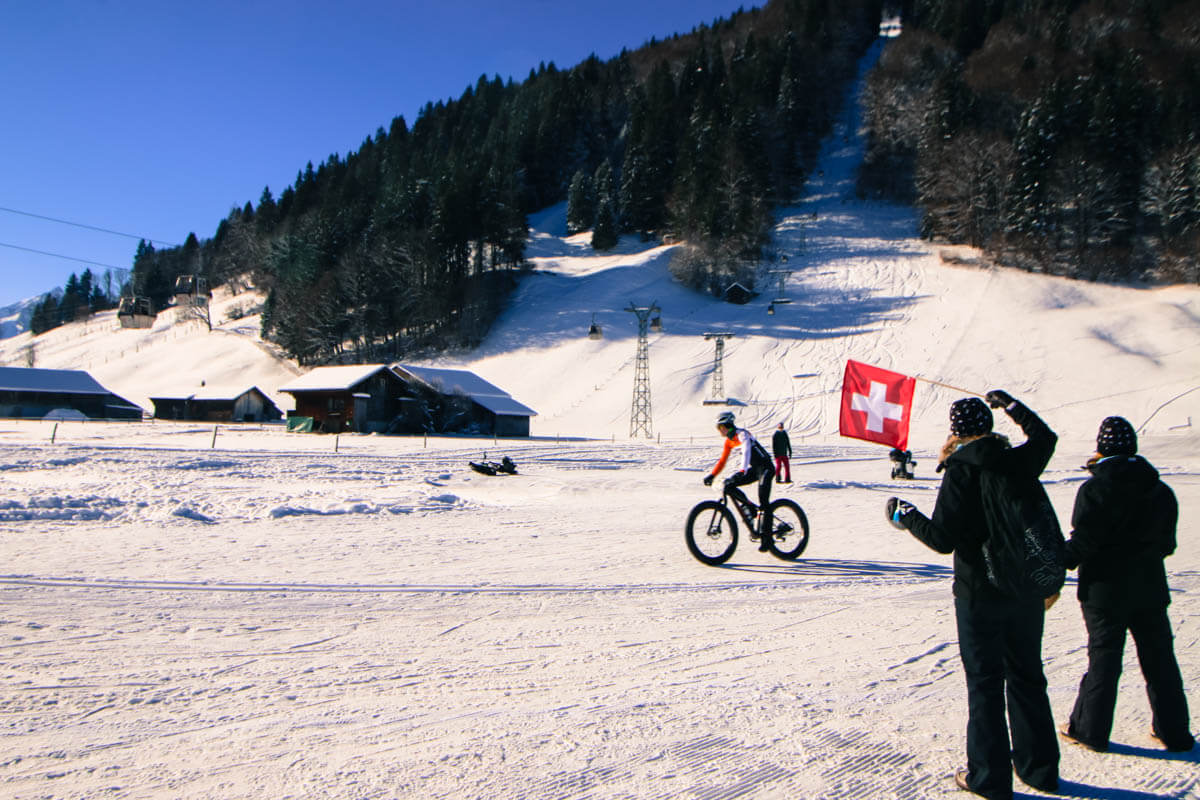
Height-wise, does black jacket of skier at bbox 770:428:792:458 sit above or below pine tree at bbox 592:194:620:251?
below

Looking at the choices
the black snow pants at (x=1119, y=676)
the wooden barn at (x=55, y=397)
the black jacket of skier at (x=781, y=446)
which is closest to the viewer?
the black snow pants at (x=1119, y=676)

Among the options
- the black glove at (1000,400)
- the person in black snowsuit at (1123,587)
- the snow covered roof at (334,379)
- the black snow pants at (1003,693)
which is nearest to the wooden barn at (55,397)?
the snow covered roof at (334,379)

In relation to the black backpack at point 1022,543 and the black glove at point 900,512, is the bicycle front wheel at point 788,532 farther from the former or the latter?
the black backpack at point 1022,543

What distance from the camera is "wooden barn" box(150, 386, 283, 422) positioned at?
185 ft

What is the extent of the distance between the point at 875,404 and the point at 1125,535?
445cm

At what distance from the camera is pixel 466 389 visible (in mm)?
45344

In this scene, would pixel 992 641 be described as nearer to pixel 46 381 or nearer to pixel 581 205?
pixel 46 381

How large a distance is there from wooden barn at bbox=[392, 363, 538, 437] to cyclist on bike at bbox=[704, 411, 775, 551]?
35605 millimetres

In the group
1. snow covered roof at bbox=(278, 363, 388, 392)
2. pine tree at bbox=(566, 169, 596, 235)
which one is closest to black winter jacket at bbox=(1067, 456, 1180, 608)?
snow covered roof at bbox=(278, 363, 388, 392)

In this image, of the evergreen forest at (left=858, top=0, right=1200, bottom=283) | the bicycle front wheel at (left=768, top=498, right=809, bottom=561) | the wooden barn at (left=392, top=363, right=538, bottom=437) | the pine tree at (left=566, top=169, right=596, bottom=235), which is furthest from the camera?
the pine tree at (left=566, top=169, right=596, bottom=235)

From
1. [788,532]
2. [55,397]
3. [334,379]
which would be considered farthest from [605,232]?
[788,532]

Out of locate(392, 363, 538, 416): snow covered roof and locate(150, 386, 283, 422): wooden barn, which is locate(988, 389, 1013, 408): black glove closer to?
locate(392, 363, 538, 416): snow covered roof

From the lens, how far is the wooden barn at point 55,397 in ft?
165

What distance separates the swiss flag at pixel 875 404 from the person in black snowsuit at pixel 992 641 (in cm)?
488
